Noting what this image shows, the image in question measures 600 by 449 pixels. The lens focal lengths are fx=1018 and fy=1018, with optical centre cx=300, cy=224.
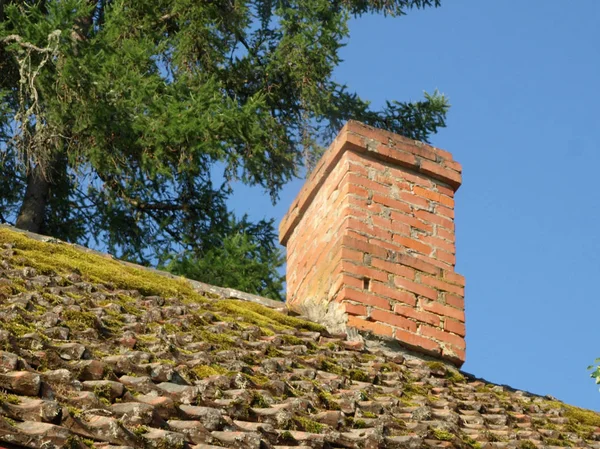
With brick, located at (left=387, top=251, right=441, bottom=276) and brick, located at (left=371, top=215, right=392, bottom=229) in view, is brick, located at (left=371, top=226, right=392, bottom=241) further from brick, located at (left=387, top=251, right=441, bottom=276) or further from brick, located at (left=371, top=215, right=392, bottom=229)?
brick, located at (left=387, top=251, right=441, bottom=276)

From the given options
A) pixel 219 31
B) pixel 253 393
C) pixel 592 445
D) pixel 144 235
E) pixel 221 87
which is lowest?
pixel 253 393

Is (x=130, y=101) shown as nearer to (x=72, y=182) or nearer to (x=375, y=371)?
(x=72, y=182)

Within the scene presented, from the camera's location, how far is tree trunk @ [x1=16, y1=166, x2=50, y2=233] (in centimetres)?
1341

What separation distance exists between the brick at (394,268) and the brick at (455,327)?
35 centimetres

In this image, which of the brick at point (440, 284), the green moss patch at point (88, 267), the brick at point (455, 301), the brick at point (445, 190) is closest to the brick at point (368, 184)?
the brick at point (445, 190)

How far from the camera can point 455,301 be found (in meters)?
6.43

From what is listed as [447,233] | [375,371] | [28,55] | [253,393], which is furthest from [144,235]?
[253,393]

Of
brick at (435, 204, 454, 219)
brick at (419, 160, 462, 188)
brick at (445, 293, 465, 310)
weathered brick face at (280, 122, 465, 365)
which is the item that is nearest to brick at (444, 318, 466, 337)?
weathered brick face at (280, 122, 465, 365)

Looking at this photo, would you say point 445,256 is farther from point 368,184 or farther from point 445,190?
point 368,184

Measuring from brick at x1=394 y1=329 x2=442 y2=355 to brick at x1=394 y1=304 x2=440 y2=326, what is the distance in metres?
0.12

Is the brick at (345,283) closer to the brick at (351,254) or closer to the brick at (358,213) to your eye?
the brick at (351,254)

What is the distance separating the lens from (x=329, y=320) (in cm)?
612

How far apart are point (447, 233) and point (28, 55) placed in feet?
21.3

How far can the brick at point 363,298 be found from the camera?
241 inches
